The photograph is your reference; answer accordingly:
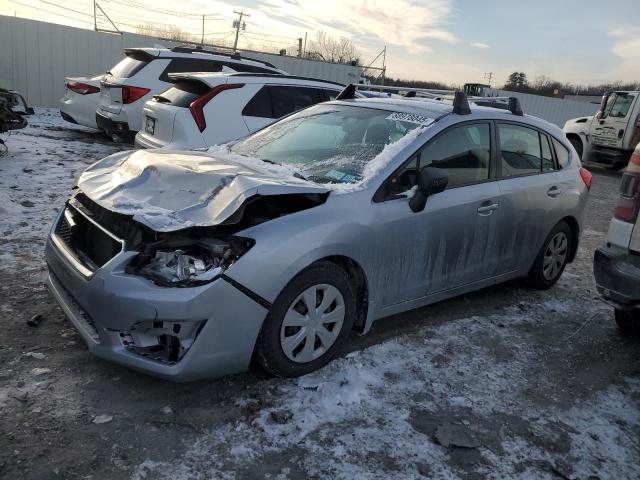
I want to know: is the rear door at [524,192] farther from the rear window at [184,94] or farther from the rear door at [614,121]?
the rear door at [614,121]

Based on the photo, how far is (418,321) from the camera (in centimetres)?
419

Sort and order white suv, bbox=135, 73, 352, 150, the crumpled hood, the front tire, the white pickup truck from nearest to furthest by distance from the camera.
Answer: the crumpled hood → the front tire → white suv, bbox=135, 73, 352, 150 → the white pickup truck

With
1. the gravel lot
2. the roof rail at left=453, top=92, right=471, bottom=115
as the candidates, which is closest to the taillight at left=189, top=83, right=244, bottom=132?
the gravel lot

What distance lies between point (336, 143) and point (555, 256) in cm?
260

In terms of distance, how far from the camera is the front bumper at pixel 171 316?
2.63 m

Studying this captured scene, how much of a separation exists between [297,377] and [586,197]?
3686mm

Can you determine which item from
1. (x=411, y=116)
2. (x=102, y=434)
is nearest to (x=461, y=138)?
(x=411, y=116)

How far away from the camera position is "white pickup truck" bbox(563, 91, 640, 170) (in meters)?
15.1

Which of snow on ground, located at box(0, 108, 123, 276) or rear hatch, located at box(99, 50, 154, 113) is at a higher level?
rear hatch, located at box(99, 50, 154, 113)

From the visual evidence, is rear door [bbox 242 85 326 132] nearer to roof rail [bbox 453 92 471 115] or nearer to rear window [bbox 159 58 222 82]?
rear window [bbox 159 58 222 82]

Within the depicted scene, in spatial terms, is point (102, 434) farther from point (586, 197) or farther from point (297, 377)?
point (586, 197)

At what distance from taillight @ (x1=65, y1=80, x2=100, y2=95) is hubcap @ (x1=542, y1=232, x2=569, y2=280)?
8.81m

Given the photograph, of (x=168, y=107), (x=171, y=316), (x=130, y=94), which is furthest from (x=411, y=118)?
(x=130, y=94)

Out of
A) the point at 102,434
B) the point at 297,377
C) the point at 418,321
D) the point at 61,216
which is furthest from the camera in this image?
the point at 418,321
